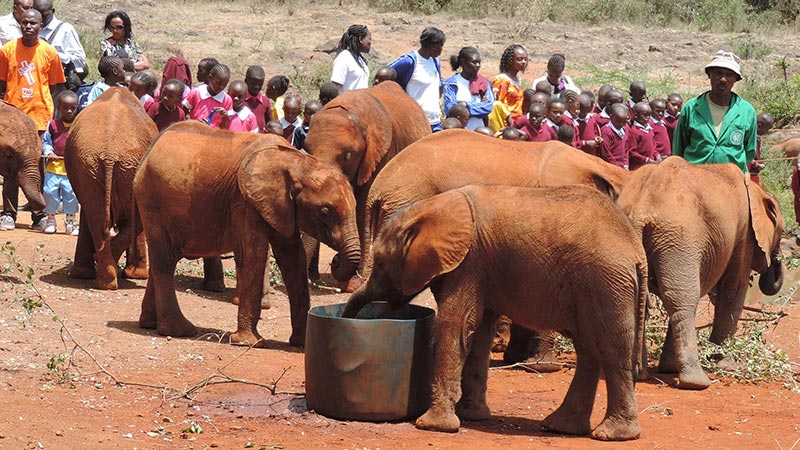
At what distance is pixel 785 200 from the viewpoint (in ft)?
61.4

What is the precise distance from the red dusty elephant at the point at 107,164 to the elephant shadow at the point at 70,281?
0.12 metres

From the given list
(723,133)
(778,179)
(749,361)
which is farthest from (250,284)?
(778,179)

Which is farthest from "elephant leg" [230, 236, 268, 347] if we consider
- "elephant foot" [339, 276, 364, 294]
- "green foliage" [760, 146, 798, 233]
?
"green foliage" [760, 146, 798, 233]

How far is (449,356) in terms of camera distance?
7.47m

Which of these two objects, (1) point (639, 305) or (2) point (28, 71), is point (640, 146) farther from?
Result: (1) point (639, 305)

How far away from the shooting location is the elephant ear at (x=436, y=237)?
7.36m

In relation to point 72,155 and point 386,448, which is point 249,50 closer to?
point 72,155

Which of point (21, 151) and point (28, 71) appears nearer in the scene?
point (21, 151)

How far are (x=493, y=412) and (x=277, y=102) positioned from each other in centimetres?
703

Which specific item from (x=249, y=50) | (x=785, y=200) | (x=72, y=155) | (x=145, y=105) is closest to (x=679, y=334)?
(x=72, y=155)

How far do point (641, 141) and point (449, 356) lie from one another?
794 centimetres

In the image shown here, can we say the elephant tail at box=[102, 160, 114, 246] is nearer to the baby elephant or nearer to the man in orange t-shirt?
the man in orange t-shirt

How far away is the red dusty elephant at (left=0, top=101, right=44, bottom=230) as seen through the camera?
11.1 metres

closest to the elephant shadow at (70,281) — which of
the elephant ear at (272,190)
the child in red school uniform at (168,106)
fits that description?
the child in red school uniform at (168,106)
